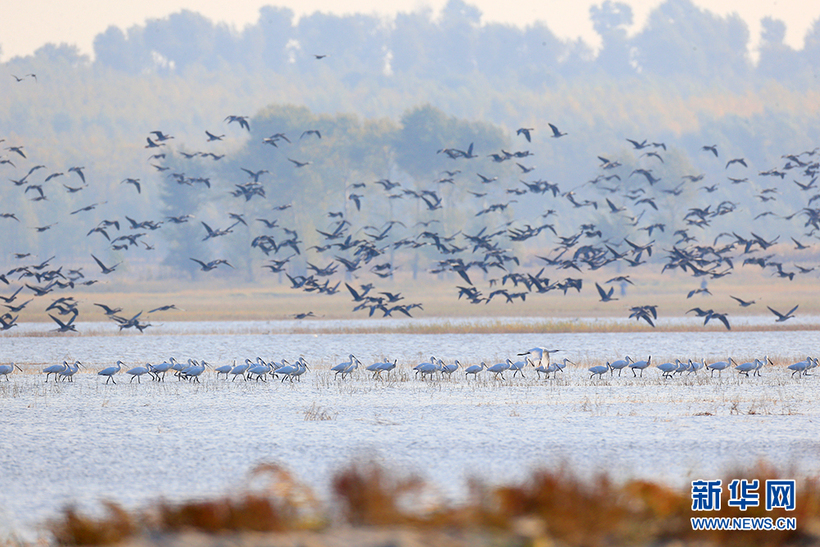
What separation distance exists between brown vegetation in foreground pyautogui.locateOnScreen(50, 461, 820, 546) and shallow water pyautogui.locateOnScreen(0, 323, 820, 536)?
81.4 inches

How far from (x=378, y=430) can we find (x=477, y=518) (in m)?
10.2

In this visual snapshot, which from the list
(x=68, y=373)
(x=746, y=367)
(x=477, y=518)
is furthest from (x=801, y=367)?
(x=477, y=518)

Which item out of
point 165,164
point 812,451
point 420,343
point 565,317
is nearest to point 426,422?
point 812,451

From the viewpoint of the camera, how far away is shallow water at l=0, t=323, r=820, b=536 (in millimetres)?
14539

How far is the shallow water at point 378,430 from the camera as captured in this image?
47.7ft

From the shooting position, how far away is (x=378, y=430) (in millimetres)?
18688

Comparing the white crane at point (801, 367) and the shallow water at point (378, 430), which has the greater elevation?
the white crane at point (801, 367)

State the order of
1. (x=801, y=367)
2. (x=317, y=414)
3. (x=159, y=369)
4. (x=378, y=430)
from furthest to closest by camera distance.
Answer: (x=159, y=369) < (x=801, y=367) < (x=317, y=414) < (x=378, y=430)

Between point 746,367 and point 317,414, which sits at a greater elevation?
point 746,367

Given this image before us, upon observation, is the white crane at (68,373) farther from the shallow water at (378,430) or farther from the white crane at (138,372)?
the white crane at (138,372)

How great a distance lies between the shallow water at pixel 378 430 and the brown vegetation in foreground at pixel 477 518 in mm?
2068

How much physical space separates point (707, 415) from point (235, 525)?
1334 centimetres

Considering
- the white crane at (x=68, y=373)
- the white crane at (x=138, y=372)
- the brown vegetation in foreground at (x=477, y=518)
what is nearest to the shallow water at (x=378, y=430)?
the white crane at (x=138, y=372)

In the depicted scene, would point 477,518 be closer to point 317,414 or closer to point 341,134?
point 317,414
